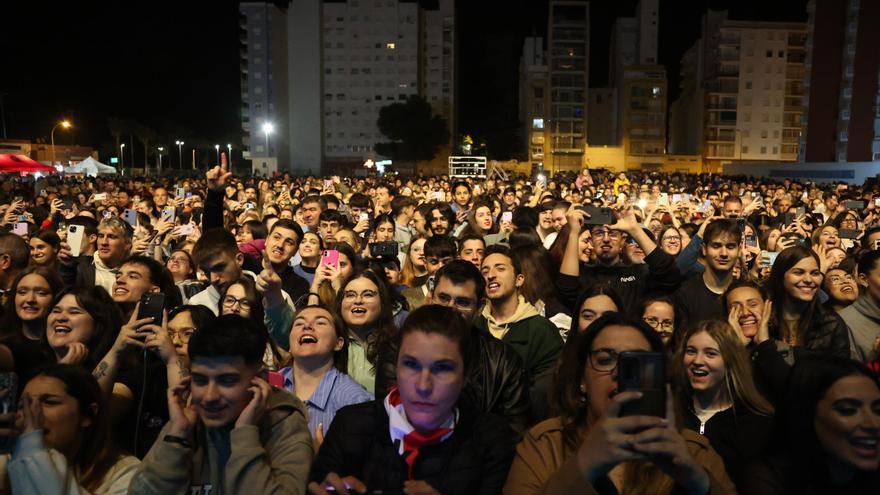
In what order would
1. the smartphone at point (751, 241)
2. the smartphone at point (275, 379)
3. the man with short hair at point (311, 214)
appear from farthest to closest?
1. the man with short hair at point (311, 214)
2. the smartphone at point (751, 241)
3. the smartphone at point (275, 379)

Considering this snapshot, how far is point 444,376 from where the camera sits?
9.43 ft

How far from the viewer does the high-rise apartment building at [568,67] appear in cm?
9112

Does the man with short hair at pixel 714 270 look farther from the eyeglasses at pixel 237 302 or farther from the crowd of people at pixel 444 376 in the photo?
the eyeglasses at pixel 237 302

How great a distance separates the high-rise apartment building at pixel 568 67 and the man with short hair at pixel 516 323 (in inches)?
3448

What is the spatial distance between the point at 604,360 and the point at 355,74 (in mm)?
97019

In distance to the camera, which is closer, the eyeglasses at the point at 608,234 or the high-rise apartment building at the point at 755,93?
the eyeglasses at the point at 608,234

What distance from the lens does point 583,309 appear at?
15.3 feet

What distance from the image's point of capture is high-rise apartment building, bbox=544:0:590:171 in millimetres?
91125

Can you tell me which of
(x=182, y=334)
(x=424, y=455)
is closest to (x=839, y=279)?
(x=424, y=455)

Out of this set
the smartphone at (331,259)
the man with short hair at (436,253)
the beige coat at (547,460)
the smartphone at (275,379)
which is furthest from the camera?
the man with short hair at (436,253)

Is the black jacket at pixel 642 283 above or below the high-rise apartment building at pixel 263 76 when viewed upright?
below

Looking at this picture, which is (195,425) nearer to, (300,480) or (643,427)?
(300,480)

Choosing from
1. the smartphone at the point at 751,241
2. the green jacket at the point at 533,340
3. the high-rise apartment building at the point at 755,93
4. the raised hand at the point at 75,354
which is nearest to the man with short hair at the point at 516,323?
the green jacket at the point at 533,340

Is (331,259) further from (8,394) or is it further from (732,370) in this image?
(8,394)
